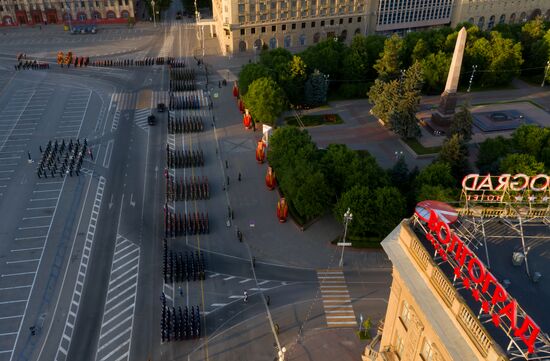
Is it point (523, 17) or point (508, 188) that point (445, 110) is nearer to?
point (508, 188)

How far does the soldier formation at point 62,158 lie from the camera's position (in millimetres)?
73562

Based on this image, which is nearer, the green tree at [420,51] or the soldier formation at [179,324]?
the soldier formation at [179,324]

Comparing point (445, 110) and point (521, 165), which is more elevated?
point (521, 165)

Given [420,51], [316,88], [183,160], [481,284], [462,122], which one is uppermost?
[481,284]

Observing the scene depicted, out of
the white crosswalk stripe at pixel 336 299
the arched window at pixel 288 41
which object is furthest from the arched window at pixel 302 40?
the white crosswalk stripe at pixel 336 299

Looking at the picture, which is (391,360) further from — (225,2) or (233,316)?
(225,2)

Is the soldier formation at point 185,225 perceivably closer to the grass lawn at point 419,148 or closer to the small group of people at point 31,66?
the grass lawn at point 419,148

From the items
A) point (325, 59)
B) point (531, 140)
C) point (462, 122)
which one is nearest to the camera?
point (531, 140)

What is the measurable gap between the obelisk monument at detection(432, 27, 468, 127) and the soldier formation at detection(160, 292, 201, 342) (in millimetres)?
59248

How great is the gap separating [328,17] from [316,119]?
46.2 meters

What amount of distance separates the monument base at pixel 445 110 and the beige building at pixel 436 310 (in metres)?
58.9

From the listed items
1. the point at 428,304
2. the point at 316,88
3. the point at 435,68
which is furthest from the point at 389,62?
the point at 428,304

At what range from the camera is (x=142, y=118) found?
90.9 meters

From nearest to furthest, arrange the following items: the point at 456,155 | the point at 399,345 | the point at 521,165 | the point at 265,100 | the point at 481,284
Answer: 1. the point at 481,284
2. the point at 399,345
3. the point at 521,165
4. the point at 456,155
5. the point at 265,100
